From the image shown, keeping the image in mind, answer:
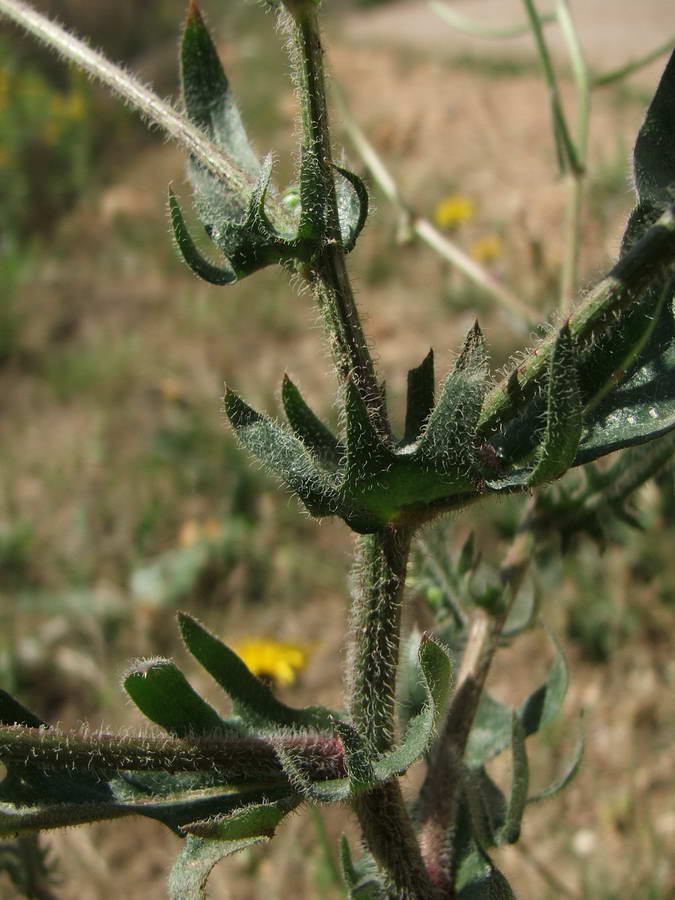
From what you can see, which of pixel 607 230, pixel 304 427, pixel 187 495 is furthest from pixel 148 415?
pixel 304 427

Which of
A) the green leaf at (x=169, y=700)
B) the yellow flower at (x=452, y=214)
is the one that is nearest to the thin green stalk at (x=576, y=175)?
the green leaf at (x=169, y=700)

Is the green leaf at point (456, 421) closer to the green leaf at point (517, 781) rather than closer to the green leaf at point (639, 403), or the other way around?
the green leaf at point (639, 403)

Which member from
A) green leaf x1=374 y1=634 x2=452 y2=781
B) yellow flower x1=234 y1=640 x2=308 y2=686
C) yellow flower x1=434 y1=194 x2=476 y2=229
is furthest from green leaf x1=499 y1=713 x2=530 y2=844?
yellow flower x1=434 y1=194 x2=476 y2=229

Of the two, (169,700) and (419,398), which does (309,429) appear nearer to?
(419,398)

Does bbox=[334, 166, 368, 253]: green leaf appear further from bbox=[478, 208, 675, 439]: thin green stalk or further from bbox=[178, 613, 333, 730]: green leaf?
bbox=[178, 613, 333, 730]: green leaf

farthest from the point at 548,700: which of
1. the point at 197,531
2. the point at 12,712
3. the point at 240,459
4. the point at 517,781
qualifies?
the point at 240,459
